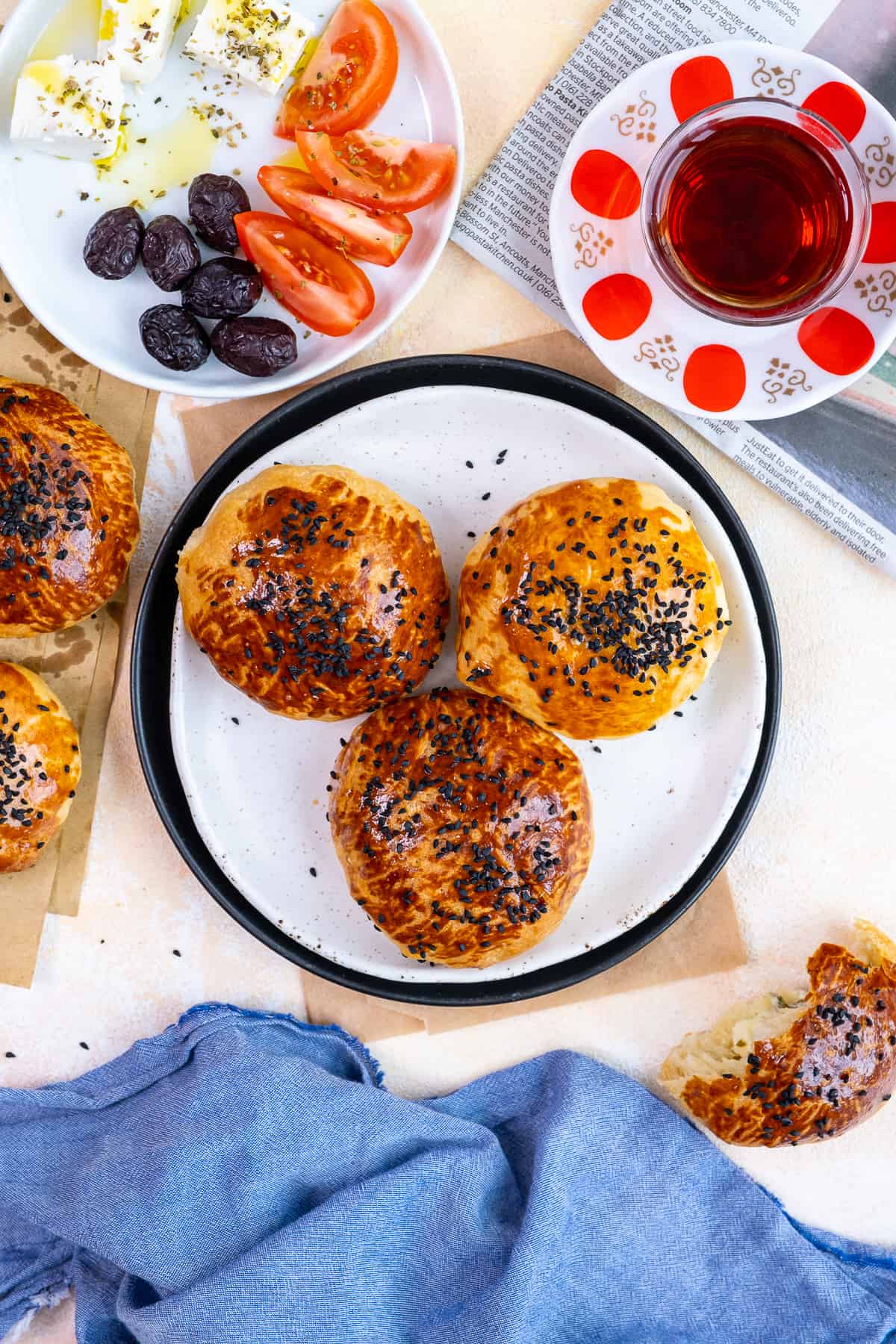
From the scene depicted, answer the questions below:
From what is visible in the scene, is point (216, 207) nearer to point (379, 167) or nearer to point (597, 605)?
point (379, 167)

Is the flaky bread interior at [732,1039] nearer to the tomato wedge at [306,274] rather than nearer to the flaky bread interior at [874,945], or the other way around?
the flaky bread interior at [874,945]

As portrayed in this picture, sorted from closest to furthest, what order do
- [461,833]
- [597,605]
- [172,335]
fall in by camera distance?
[597,605] → [461,833] → [172,335]

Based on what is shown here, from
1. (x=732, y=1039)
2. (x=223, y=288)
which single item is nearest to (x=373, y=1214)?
(x=732, y=1039)

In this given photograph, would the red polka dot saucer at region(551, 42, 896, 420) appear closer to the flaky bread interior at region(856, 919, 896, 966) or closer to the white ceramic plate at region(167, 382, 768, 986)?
the white ceramic plate at region(167, 382, 768, 986)

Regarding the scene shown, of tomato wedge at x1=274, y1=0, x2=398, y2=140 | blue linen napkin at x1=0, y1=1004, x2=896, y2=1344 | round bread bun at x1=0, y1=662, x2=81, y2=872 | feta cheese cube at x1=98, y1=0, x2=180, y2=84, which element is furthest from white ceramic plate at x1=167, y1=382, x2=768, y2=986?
feta cheese cube at x1=98, y1=0, x2=180, y2=84

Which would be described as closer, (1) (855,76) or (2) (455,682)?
(1) (855,76)

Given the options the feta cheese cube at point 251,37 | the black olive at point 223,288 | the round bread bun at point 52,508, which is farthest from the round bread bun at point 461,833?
the feta cheese cube at point 251,37

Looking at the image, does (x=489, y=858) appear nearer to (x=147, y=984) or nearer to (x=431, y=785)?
(x=431, y=785)
